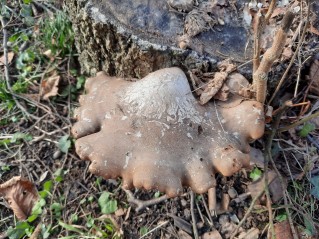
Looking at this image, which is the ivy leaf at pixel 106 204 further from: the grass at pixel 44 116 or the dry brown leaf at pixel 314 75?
the dry brown leaf at pixel 314 75

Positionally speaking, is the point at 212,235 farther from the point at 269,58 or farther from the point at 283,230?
the point at 269,58

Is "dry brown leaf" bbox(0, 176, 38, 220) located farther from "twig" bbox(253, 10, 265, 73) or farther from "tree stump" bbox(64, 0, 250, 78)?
"twig" bbox(253, 10, 265, 73)

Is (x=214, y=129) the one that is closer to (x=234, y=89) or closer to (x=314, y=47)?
(x=234, y=89)

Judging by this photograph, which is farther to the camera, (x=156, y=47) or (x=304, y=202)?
(x=304, y=202)

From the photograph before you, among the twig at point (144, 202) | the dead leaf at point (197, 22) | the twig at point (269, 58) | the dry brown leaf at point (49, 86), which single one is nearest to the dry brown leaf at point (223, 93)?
the twig at point (269, 58)

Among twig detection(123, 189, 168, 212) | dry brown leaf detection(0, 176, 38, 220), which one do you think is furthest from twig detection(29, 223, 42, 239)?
twig detection(123, 189, 168, 212)

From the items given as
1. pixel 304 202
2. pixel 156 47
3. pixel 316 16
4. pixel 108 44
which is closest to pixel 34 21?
pixel 108 44
